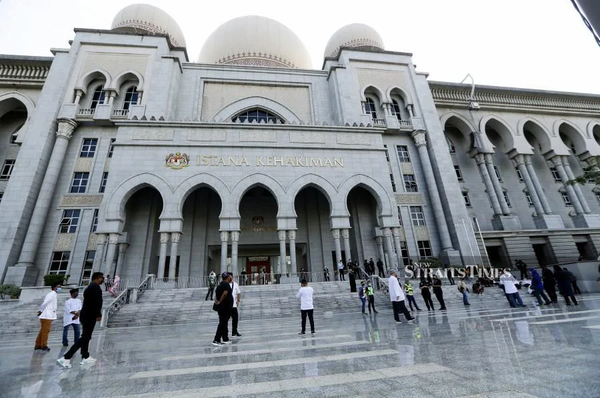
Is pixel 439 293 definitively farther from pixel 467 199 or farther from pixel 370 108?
pixel 370 108

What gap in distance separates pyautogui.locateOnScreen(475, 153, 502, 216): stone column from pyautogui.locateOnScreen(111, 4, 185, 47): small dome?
32.1 metres

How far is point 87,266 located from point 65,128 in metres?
10.0

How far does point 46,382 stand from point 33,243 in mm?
18256

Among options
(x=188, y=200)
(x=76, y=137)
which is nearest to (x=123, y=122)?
(x=76, y=137)

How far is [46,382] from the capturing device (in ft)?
13.1

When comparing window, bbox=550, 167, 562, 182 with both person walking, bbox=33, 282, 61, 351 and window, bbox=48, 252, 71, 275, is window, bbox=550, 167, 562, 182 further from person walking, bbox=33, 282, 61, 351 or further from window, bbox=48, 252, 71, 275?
window, bbox=48, 252, 71, 275

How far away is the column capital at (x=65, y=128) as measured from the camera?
795 inches

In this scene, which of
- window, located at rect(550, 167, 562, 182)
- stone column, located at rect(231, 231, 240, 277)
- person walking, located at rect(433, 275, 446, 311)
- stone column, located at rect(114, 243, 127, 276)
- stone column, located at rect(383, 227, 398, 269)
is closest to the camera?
person walking, located at rect(433, 275, 446, 311)

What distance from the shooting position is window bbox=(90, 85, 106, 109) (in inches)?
899

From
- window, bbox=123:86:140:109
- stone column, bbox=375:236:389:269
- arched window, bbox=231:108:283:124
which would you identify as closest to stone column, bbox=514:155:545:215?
stone column, bbox=375:236:389:269

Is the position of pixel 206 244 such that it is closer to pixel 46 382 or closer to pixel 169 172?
pixel 169 172

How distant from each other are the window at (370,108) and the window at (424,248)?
39.0ft

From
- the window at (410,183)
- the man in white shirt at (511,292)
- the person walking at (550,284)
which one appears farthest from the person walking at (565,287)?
the window at (410,183)

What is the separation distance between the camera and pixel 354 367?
3.75 metres
